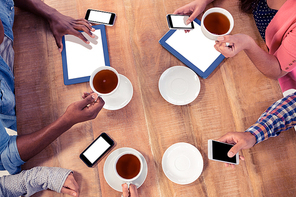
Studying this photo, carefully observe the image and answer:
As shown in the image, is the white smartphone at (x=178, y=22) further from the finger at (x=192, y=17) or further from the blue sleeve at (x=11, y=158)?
the blue sleeve at (x=11, y=158)

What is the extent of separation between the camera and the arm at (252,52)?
0.95 meters

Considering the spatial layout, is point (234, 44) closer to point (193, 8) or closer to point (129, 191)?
point (193, 8)

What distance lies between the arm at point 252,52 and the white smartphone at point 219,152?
458 mm

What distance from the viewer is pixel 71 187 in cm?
95

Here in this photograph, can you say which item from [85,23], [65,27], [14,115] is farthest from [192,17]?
[14,115]

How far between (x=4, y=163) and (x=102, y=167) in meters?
0.48

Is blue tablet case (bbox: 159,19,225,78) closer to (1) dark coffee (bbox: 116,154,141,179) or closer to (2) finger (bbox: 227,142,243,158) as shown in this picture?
(2) finger (bbox: 227,142,243,158)

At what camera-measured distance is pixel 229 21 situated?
36.9 inches

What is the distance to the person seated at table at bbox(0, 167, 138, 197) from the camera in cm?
94

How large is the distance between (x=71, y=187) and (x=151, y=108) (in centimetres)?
56

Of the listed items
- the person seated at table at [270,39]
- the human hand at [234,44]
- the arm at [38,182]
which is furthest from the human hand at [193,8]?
the arm at [38,182]

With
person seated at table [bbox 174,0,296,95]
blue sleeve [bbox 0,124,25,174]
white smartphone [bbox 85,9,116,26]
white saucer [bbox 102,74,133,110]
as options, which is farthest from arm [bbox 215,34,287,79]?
blue sleeve [bbox 0,124,25,174]

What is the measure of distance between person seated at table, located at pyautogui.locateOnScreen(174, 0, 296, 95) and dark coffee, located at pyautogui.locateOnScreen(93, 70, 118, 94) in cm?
52

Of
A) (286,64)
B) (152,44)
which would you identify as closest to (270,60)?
(286,64)
